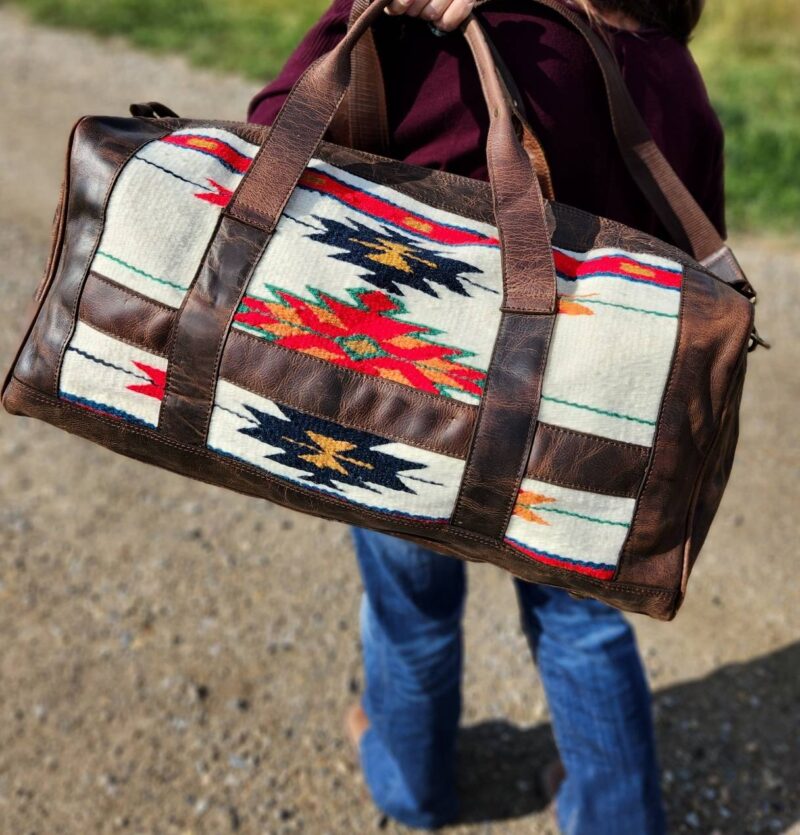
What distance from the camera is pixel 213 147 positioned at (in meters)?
1.37

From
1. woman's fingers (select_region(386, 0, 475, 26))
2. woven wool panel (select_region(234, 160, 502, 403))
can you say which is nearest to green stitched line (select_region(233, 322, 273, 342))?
woven wool panel (select_region(234, 160, 502, 403))

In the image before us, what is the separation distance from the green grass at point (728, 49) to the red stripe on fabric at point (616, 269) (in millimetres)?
3771

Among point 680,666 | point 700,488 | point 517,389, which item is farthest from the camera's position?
point 680,666

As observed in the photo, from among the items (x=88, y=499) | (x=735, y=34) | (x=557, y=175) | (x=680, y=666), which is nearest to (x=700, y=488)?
(x=557, y=175)

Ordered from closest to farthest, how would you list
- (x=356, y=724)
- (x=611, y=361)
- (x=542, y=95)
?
(x=611, y=361) → (x=542, y=95) → (x=356, y=724)

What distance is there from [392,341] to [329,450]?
0.60ft

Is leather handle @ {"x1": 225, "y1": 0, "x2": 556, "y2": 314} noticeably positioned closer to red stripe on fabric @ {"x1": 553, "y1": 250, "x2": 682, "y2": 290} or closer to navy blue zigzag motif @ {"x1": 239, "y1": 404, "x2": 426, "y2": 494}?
red stripe on fabric @ {"x1": 553, "y1": 250, "x2": 682, "y2": 290}

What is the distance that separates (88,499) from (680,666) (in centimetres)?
193

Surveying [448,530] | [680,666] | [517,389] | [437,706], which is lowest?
[680,666]

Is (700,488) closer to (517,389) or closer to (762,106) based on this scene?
(517,389)

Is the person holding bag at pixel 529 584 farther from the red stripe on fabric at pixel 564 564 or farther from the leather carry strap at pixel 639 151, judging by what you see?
the red stripe on fabric at pixel 564 564

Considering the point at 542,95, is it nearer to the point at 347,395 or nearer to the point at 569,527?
the point at 347,395

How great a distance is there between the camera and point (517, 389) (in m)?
1.30

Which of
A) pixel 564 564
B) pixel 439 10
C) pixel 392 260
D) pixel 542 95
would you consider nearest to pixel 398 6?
pixel 439 10
